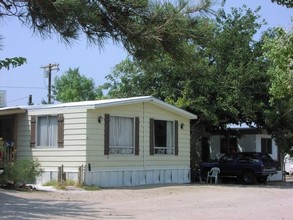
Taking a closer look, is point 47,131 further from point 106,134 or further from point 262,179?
point 262,179

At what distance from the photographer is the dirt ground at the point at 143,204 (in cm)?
1115

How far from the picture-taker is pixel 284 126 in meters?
25.8

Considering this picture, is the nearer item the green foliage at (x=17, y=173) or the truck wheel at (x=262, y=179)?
the green foliage at (x=17, y=173)

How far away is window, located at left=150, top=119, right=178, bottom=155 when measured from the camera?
868 inches

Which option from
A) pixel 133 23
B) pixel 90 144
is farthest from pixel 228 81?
pixel 133 23

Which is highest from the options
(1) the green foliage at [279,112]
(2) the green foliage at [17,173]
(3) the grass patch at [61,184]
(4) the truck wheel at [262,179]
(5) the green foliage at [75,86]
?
(5) the green foliage at [75,86]

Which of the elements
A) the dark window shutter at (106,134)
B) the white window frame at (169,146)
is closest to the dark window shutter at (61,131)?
the dark window shutter at (106,134)

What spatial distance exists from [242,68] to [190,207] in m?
12.2

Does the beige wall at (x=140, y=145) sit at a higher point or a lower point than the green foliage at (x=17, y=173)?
higher

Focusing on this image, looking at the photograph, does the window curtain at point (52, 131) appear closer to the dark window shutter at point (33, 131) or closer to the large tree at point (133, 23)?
the dark window shutter at point (33, 131)

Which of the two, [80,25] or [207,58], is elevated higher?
[207,58]

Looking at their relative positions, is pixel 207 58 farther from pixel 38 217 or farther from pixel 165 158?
pixel 38 217

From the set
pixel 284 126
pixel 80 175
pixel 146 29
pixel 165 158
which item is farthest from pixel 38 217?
pixel 284 126

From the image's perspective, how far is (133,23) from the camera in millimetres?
7633
